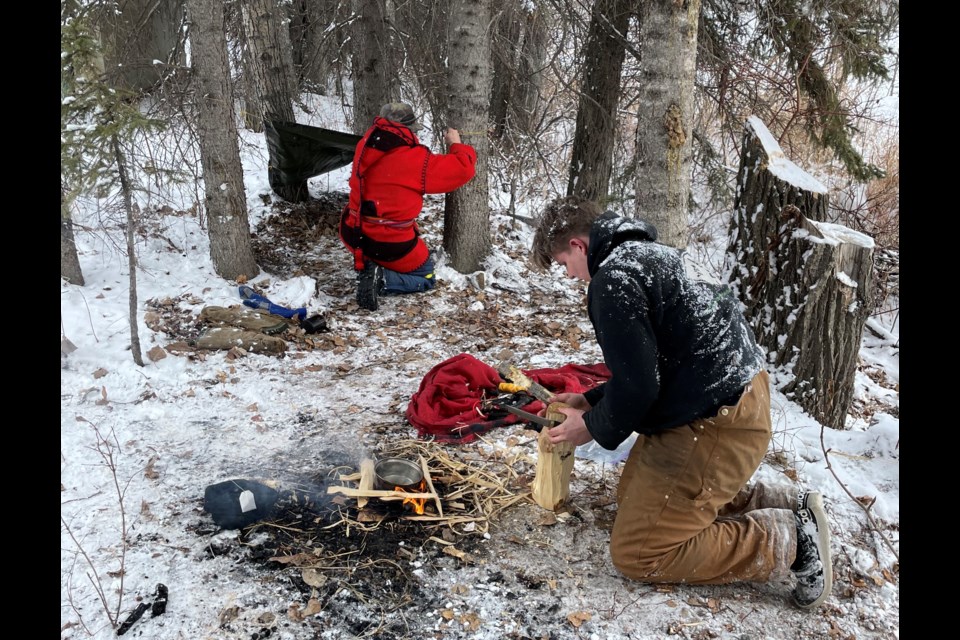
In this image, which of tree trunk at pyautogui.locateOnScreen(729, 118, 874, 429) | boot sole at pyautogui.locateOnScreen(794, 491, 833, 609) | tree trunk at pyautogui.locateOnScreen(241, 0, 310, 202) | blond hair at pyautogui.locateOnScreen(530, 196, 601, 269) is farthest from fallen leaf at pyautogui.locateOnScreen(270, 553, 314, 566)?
tree trunk at pyautogui.locateOnScreen(241, 0, 310, 202)

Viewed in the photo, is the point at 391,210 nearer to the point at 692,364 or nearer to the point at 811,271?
the point at 811,271

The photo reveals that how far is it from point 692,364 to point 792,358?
5.91 feet

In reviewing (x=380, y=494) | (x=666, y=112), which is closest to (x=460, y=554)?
(x=380, y=494)

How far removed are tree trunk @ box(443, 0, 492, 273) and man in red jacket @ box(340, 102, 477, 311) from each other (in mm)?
375

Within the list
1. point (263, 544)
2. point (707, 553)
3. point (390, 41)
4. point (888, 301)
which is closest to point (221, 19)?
point (390, 41)

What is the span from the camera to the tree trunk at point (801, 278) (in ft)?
12.1

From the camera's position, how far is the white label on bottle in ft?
9.45

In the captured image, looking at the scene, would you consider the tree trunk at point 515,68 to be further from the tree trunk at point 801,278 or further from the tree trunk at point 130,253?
the tree trunk at point 130,253

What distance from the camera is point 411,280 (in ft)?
19.7

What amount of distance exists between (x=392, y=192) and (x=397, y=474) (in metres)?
3.15

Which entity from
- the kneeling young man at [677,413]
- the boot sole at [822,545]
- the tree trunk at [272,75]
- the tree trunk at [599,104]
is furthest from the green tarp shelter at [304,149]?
the boot sole at [822,545]

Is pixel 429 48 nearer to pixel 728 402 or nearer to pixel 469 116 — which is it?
pixel 469 116

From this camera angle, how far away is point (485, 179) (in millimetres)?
6285

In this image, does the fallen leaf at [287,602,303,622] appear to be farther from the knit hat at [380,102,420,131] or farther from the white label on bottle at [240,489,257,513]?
the knit hat at [380,102,420,131]
